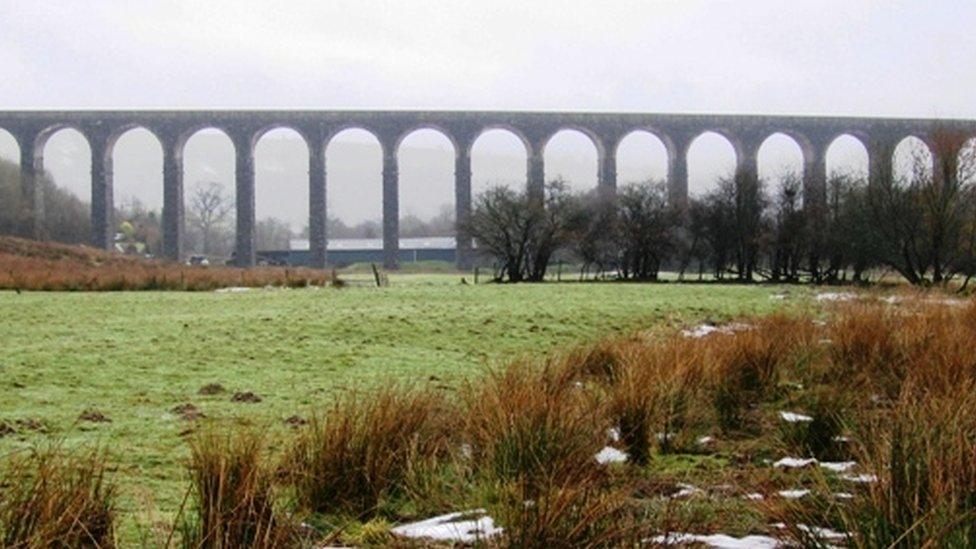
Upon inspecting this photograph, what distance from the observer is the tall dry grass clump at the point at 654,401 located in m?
4.90

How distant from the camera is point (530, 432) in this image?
155 inches

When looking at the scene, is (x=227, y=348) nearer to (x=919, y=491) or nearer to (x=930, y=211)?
(x=919, y=491)

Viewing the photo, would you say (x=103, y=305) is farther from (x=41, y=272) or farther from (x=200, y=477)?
(x=200, y=477)

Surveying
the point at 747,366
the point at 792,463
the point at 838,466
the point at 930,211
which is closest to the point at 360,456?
the point at 792,463

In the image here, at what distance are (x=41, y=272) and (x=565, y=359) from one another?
17.3 meters

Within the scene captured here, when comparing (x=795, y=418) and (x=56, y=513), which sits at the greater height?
(x=56, y=513)

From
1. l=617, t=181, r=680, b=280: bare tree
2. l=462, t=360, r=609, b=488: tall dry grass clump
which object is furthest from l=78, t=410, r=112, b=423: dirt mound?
l=617, t=181, r=680, b=280: bare tree

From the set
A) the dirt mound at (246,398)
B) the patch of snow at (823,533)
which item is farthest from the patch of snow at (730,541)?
the dirt mound at (246,398)

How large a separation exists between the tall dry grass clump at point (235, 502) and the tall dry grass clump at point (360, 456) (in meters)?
0.47

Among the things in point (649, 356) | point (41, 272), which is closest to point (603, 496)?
point (649, 356)

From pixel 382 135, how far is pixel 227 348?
44779 mm

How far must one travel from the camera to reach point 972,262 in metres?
26.8

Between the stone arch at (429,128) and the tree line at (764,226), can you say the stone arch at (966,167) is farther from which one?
the stone arch at (429,128)

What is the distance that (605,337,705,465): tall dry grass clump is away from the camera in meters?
4.90
